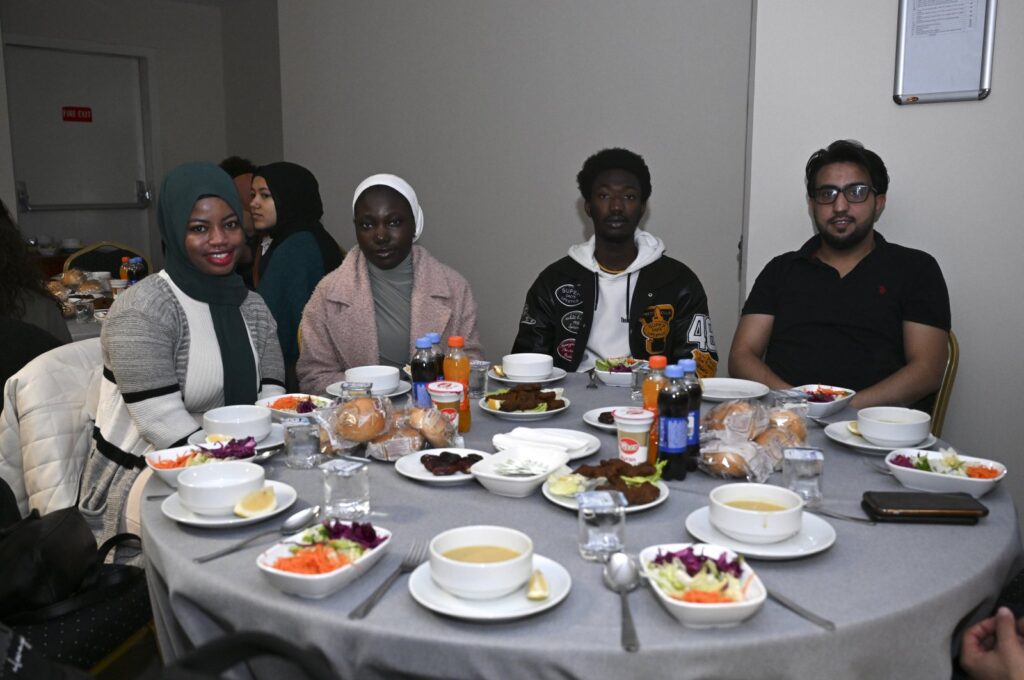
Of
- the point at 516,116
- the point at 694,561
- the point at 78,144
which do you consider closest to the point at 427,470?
the point at 694,561

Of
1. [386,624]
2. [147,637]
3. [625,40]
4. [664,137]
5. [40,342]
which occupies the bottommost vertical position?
[147,637]

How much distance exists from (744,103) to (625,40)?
0.71 meters

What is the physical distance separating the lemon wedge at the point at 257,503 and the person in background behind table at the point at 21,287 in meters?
1.69

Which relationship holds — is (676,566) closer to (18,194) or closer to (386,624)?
(386,624)

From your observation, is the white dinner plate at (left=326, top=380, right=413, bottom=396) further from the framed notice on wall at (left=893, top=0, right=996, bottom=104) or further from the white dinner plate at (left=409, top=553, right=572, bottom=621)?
the framed notice on wall at (left=893, top=0, right=996, bottom=104)

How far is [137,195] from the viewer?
7.44m

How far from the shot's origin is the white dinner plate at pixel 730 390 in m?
2.26

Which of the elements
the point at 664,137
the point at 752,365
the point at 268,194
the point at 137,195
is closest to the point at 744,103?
the point at 664,137

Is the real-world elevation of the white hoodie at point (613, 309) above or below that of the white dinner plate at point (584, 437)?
above

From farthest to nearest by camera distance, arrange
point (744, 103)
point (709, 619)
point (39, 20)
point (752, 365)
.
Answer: point (39, 20) → point (744, 103) → point (752, 365) → point (709, 619)

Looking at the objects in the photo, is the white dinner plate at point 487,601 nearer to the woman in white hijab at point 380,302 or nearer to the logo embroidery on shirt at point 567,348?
the woman in white hijab at point 380,302

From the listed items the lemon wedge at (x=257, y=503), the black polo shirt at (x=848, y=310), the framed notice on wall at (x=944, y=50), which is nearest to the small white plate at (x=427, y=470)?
the lemon wedge at (x=257, y=503)

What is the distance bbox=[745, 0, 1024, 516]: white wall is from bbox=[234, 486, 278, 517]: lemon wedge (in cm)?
246

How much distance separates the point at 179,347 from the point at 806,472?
5.38 ft
